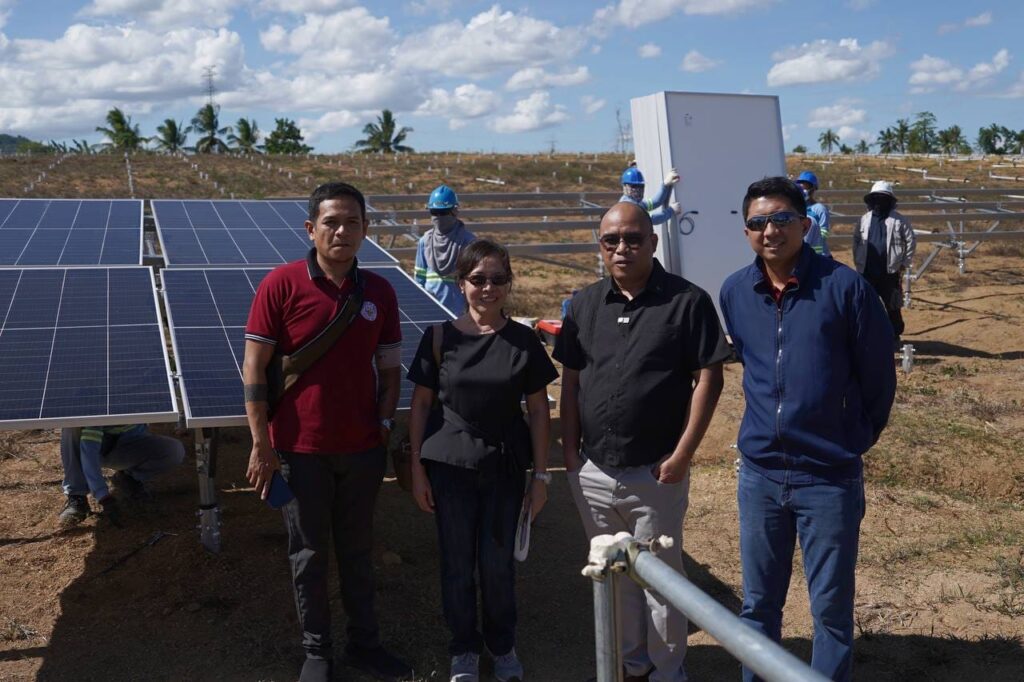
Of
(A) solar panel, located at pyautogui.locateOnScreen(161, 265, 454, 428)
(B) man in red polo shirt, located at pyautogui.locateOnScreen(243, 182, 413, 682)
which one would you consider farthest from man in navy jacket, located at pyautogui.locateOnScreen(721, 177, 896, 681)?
(A) solar panel, located at pyautogui.locateOnScreen(161, 265, 454, 428)

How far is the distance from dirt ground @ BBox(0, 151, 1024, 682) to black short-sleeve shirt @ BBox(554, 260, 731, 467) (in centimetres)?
129

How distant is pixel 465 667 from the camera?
4.05m

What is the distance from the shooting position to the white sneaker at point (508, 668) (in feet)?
13.5

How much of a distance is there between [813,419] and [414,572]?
9.41 feet

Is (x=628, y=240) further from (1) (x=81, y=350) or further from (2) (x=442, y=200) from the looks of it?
(2) (x=442, y=200)

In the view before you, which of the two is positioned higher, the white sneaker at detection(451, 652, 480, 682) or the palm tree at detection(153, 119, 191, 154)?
the palm tree at detection(153, 119, 191, 154)

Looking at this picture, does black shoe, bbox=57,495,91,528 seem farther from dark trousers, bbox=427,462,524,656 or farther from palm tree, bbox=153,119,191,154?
palm tree, bbox=153,119,191,154

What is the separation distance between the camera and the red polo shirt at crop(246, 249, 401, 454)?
379 cm

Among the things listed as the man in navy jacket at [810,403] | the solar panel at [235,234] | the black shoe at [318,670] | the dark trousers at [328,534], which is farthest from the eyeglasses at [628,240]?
the solar panel at [235,234]

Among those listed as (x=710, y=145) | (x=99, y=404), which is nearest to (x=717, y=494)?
(x=99, y=404)

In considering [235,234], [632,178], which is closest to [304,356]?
[235,234]

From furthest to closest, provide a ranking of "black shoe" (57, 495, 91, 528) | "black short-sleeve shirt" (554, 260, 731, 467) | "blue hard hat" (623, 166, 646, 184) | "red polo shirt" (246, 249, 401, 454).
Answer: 1. "blue hard hat" (623, 166, 646, 184)
2. "black shoe" (57, 495, 91, 528)
3. "red polo shirt" (246, 249, 401, 454)
4. "black short-sleeve shirt" (554, 260, 731, 467)

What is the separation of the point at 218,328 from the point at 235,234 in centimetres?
312

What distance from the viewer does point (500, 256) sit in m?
3.85
